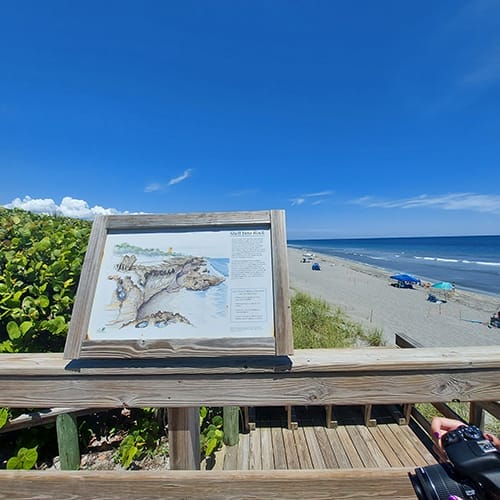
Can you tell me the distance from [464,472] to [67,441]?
207 centimetres

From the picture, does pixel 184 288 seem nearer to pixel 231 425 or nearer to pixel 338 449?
pixel 231 425

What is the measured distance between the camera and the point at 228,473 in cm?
102

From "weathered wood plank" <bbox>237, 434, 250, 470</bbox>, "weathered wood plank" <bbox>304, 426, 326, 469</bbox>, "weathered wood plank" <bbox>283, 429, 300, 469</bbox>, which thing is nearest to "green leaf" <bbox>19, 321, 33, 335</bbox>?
"weathered wood plank" <bbox>237, 434, 250, 470</bbox>

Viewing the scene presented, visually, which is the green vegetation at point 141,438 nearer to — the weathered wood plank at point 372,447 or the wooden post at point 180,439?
the wooden post at point 180,439

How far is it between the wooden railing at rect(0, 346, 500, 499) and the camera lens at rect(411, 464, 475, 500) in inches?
13.7

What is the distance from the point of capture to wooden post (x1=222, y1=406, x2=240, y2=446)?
2638 mm

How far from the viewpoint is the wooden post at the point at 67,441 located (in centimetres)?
182

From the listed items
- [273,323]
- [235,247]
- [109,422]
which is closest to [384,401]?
[273,323]

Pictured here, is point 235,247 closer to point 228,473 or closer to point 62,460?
point 228,473

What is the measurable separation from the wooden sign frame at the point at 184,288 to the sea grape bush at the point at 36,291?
114 cm

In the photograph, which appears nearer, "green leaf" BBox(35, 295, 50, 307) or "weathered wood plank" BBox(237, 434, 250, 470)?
"green leaf" BBox(35, 295, 50, 307)

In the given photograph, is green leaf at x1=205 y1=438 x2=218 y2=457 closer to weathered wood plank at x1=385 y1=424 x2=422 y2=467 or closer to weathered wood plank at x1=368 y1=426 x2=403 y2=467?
weathered wood plank at x1=368 y1=426 x2=403 y2=467

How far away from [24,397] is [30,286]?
1.31 meters

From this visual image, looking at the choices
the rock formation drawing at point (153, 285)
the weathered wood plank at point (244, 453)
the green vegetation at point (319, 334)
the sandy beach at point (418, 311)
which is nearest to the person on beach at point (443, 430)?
the rock formation drawing at point (153, 285)
